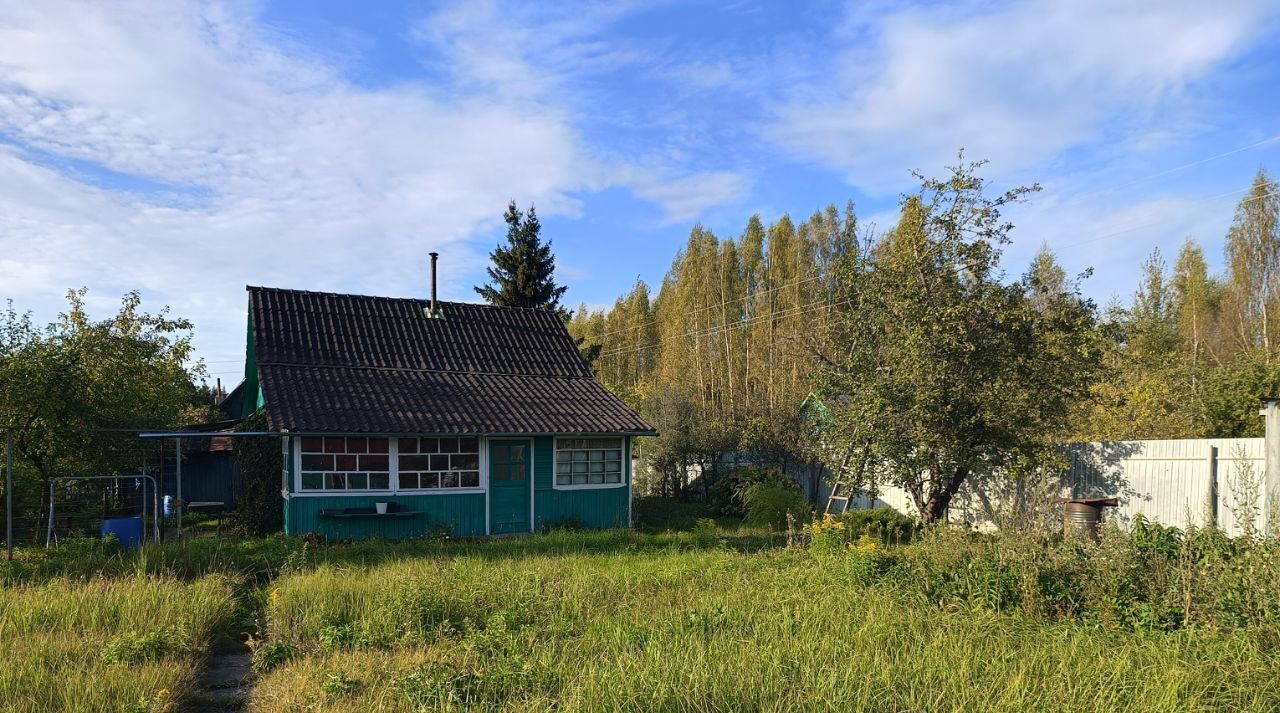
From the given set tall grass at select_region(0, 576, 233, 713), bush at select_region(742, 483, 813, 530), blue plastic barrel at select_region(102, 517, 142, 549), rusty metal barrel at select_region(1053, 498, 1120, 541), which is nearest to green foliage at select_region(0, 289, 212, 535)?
blue plastic barrel at select_region(102, 517, 142, 549)

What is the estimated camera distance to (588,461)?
16.6 metres

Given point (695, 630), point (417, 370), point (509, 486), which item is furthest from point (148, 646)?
point (417, 370)

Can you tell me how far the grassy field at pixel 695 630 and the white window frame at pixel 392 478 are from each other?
419 centimetres

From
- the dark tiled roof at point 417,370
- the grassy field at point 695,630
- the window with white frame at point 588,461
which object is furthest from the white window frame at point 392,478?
the grassy field at point 695,630

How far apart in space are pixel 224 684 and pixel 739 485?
14287 millimetres

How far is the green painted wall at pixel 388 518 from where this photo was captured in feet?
45.7

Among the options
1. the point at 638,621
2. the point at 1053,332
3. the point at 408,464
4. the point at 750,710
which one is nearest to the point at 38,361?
the point at 408,464

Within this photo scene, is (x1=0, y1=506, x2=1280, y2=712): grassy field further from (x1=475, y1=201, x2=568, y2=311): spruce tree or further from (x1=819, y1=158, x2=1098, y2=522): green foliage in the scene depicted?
(x1=475, y1=201, x2=568, y2=311): spruce tree

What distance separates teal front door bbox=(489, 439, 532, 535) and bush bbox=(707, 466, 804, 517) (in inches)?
211

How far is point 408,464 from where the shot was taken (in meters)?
14.8

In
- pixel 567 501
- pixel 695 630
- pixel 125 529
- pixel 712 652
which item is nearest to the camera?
pixel 712 652

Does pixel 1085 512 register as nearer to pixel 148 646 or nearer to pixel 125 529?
pixel 148 646

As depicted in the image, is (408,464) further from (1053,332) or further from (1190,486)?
(1190,486)

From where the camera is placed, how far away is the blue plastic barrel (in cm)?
1275
